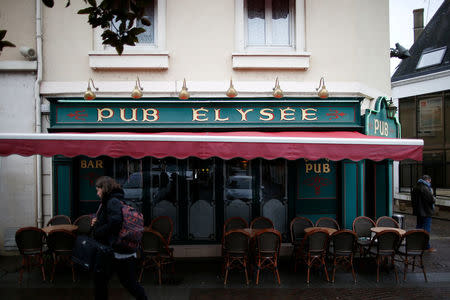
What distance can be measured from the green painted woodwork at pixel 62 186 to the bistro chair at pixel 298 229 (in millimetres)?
4930

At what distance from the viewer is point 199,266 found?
637 cm

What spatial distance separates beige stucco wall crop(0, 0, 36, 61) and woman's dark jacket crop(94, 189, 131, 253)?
5.21 m

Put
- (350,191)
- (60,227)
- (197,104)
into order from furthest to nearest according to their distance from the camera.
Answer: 1. (350,191)
2. (197,104)
3. (60,227)

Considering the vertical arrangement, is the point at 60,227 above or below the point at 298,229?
above

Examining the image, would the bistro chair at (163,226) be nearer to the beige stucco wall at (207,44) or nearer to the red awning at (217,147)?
the red awning at (217,147)

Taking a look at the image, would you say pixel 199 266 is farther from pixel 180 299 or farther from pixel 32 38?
pixel 32 38

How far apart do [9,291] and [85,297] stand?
140 cm

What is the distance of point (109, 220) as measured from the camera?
3672 mm

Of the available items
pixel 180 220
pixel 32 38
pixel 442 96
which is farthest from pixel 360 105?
pixel 442 96

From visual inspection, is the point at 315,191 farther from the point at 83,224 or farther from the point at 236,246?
the point at 83,224

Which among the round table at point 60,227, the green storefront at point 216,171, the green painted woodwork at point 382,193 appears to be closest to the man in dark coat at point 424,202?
the green painted woodwork at point 382,193

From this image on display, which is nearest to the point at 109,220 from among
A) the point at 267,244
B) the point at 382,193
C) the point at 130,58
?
the point at 267,244

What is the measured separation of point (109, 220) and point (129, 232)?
11.3 inches

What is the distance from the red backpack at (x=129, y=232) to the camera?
373 cm
